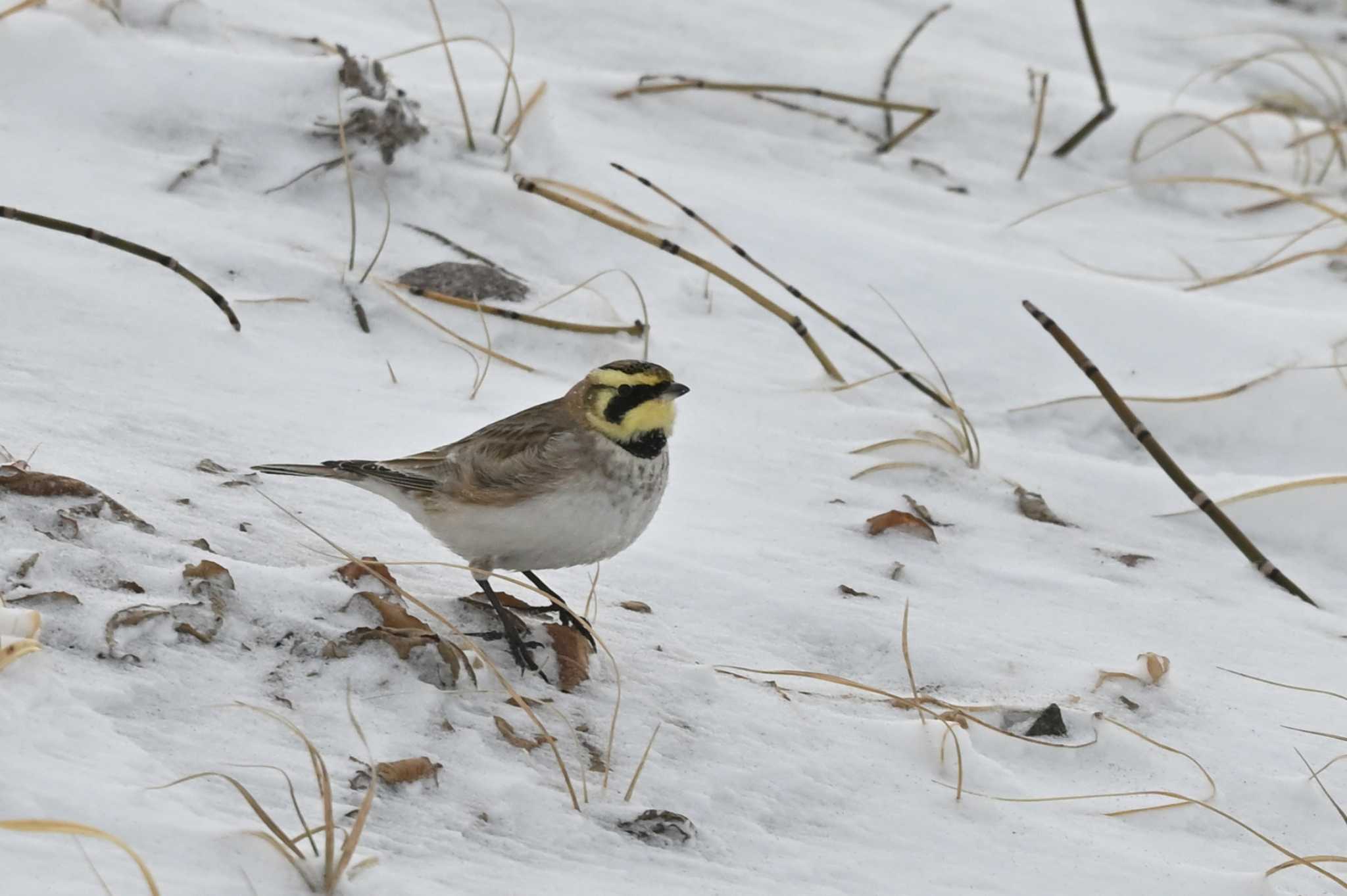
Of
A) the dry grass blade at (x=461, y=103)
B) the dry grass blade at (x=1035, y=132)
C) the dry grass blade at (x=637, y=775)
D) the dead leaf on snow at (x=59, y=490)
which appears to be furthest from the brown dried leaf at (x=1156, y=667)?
the dry grass blade at (x=1035, y=132)

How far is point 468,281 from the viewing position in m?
5.42

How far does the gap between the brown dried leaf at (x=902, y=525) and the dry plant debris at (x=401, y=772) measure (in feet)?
6.36

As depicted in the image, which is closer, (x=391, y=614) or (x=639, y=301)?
(x=391, y=614)

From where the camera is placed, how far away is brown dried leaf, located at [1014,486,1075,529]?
466cm

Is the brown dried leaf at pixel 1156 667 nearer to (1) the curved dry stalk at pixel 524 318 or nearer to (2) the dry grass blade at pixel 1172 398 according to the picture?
(2) the dry grass blade at pixel 1172 398

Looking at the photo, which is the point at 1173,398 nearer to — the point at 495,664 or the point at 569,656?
the point at 569,656

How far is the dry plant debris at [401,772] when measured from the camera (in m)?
2.65

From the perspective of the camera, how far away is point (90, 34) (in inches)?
229

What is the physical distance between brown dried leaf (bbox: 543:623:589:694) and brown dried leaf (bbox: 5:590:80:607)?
1.00 m

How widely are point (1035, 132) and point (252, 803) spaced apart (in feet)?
18.7

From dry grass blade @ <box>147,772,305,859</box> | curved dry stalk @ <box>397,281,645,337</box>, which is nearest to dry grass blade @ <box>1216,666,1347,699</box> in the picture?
curved dry stalk @ <box>397,281,645,337</box>

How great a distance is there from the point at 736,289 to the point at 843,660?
92.0 inches

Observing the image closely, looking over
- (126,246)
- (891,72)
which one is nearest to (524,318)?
(126,246)

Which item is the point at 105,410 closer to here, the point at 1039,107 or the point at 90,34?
the point at 90,34
